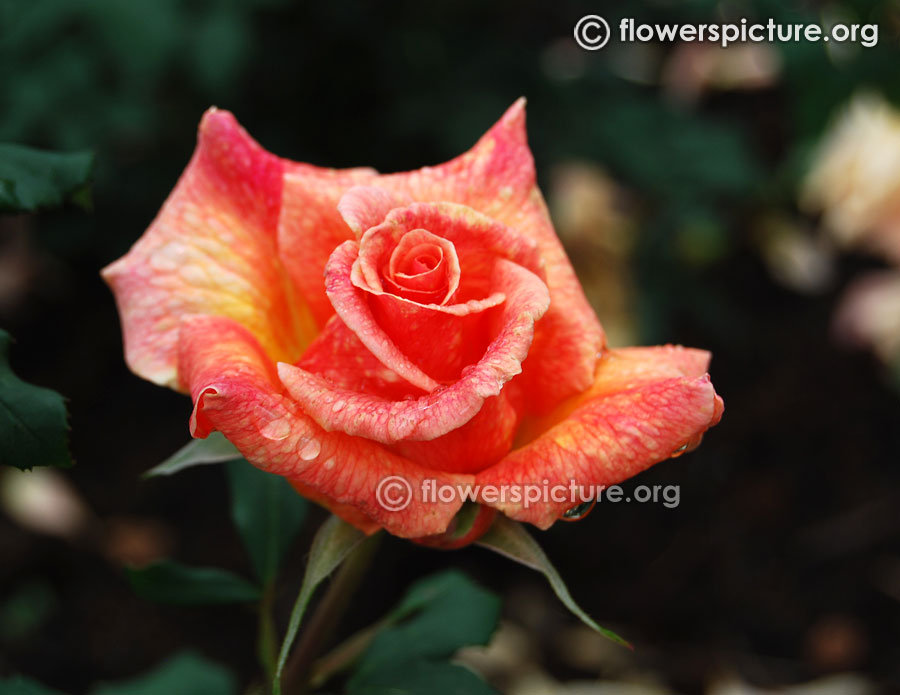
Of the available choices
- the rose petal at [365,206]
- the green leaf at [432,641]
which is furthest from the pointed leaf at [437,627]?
the rose petal at [365,206]

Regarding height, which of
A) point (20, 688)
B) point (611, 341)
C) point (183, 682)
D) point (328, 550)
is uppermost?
point (328, 550)

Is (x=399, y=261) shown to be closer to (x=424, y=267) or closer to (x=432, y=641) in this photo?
(x=424, y=267)

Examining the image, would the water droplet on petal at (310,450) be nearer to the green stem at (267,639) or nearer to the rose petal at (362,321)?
the rose petal at (362,321)

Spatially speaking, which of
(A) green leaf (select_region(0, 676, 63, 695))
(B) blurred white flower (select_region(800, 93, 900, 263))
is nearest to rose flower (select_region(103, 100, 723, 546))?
(A) green leaf (select_region(0, 676, 63, 695))

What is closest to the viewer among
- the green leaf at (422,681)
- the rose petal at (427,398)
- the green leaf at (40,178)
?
the rose petal at (427,398)

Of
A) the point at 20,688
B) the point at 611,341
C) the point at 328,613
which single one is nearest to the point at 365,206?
the point at 328,613

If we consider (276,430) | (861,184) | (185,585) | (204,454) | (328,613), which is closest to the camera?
(276,430)

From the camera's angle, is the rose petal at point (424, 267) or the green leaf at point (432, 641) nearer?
the rose petal at point (424, 267)
